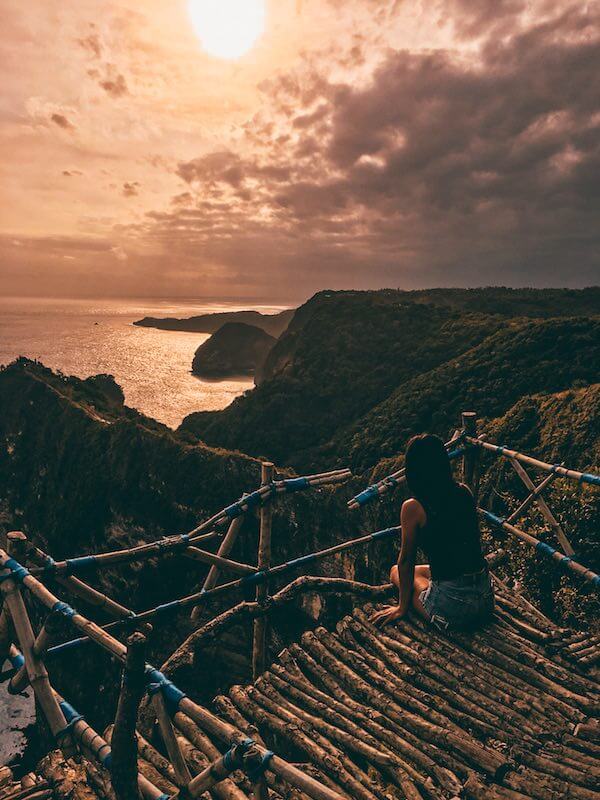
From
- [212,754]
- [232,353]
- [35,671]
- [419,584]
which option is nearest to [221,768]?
[212,754]

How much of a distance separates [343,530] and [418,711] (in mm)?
27141

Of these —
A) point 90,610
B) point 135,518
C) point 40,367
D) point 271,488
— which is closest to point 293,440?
point 135,518

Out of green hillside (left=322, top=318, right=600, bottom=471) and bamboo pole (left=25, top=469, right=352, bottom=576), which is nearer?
bamboo pole (left=25, top=469, right=352, bottom=576)

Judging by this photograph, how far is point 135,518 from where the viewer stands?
37.5 meters

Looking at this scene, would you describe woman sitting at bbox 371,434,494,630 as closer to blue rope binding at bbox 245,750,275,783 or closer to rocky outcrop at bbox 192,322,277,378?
blue rope binding at bbox 245,750,275,783

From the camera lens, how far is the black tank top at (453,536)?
16.6 ft

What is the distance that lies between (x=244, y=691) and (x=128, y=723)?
2215mm

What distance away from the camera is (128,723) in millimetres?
2900

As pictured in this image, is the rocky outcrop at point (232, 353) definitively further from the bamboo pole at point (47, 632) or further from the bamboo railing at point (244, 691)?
the bamboo pole at point (47, 632)

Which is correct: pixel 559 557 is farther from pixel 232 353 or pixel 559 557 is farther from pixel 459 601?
pixel 232 353

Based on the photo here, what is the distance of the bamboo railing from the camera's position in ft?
9.68

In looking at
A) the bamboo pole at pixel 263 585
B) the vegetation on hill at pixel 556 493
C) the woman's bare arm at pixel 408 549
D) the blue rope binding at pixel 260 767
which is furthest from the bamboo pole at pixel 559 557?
the blue rope binding at pixel 260 767

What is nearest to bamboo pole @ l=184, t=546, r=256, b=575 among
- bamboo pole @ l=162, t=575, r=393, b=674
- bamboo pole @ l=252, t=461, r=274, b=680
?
bamboo pole @ l=252, t=461, r=274, b=680

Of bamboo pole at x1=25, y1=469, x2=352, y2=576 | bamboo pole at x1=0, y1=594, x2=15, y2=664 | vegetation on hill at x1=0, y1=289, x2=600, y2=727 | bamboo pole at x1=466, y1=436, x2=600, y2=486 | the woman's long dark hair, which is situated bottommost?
vegetation on hill at x1=0, y1=289, x2=600, y2=727
